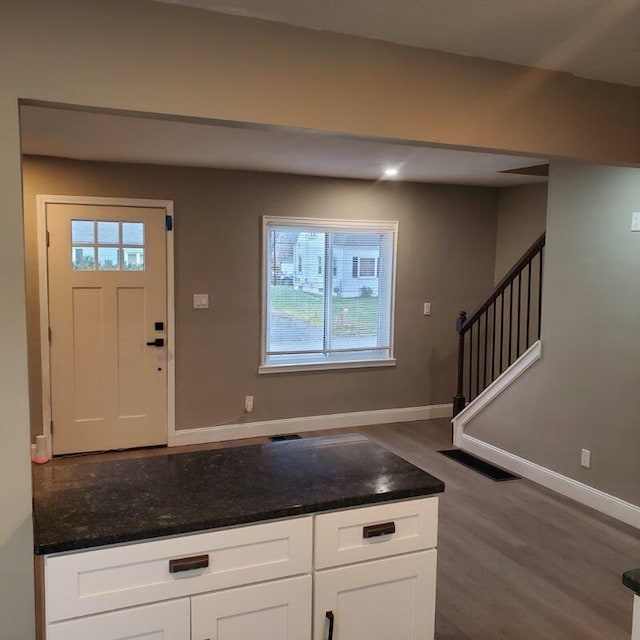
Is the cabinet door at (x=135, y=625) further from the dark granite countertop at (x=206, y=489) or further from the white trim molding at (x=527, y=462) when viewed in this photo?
the white trim molding at (x=527, y=462)

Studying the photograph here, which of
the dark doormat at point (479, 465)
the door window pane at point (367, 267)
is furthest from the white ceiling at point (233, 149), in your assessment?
the dark doormat at point (479, 465)

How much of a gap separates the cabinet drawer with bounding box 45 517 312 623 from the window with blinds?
11.9ft

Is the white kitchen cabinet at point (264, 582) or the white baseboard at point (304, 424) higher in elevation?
the white kitchen cabinet at point (264, 582)

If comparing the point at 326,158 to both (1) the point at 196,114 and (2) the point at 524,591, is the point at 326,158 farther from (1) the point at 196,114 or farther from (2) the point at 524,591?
(2) the point at 524,591

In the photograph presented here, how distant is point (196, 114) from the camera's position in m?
1.88

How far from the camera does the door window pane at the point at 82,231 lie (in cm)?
465

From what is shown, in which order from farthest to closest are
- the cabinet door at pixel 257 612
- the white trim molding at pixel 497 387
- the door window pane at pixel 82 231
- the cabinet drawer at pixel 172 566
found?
the door window pane at pixel 82 231 < the white trim molding at pixel 497 387 < the cabinet door at pixel 257 612 < the cabinet drawer at pixel 172 566

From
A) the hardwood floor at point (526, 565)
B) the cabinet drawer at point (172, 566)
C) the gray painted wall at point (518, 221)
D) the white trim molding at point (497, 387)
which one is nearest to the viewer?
the cabinet drawer at point (172, 566)

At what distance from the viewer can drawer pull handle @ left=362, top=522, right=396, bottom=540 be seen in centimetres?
186

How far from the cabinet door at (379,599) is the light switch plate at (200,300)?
11.6 feet

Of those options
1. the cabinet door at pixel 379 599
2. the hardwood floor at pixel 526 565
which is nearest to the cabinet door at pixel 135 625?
the cabinet door at pixel 379 599

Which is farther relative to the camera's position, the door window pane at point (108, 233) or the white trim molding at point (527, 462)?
the door window pane at point (108, 233)

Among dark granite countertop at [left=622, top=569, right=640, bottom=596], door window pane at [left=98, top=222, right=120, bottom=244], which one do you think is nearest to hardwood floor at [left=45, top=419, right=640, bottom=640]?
dark granite countertop at [left=622, top=569, right=640, bottom=596]

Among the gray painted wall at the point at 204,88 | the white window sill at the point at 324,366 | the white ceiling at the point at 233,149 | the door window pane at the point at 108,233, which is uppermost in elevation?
the white ceiling at the point at 233,149
